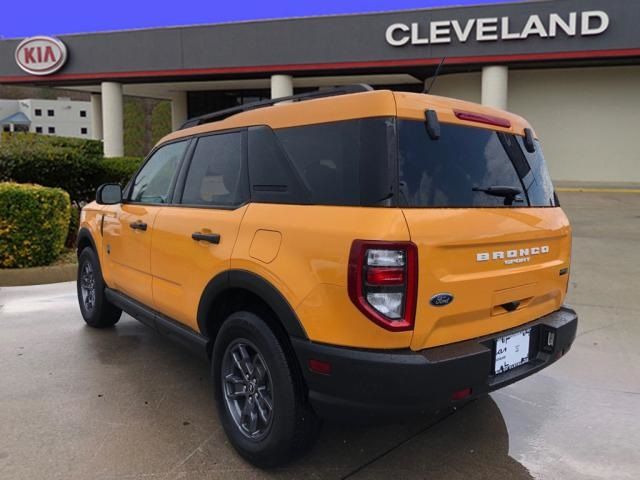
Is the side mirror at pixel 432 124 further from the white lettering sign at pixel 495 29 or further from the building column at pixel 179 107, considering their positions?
the building column at pixel 179 107

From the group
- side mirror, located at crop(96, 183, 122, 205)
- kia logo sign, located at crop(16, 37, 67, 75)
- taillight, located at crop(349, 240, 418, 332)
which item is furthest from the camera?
kia logo sign, located at crop(16, 37, 67, 75)

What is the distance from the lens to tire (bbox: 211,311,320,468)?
260 cm

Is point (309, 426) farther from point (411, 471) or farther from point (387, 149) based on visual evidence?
point (387, 149)

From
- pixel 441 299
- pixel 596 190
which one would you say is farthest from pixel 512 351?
pixel 596 190

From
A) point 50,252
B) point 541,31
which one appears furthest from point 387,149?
point 541,31

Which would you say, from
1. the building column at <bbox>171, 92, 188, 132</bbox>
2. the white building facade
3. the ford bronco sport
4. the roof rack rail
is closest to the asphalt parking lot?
the ford bronco sport

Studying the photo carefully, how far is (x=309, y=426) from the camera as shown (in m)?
2.64

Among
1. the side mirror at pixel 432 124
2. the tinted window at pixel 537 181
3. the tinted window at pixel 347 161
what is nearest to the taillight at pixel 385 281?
the tinted window at pixel 347 161

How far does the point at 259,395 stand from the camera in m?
2.86

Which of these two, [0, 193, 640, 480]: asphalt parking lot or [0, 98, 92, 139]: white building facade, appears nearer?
[0, 193, 640, 480]: asphalt parking lot

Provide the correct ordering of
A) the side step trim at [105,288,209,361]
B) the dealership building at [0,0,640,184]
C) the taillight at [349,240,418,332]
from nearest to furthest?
the taillight at [349,240,418,332]
the side step trim at [105,288,209,361]
the dealership building at [0,0,640,184]

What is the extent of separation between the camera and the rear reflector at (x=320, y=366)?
2400 millimetres

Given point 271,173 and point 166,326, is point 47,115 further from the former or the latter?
point 271,173

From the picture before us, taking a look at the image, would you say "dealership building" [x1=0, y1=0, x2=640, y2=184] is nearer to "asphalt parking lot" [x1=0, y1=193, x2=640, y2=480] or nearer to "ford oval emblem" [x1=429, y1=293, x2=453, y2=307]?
"asphalt parking lot" [x1=0, y1=193, x2=640, y2=480]
